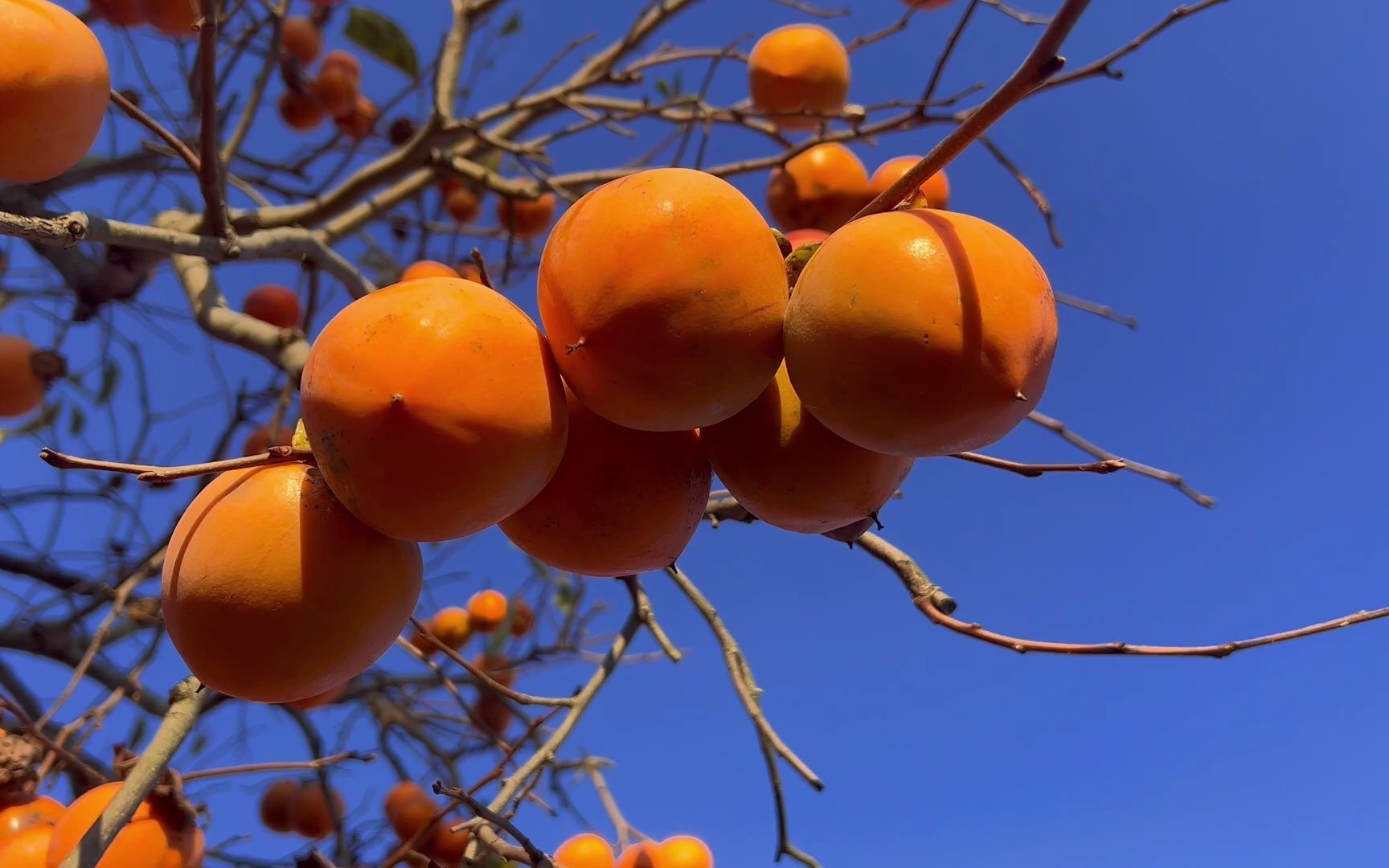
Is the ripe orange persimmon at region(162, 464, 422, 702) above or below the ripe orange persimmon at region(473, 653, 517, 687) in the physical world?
above

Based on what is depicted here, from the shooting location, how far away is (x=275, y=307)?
9.79 ft

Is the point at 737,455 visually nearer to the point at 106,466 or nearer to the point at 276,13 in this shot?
the point at 106,466

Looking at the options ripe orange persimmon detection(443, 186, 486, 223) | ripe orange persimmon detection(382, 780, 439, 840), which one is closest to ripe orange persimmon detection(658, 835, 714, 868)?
ripe orange persimmon detection(382, 780, 439, 840)

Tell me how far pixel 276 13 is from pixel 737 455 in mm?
1652

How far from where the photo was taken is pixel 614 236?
90 cm

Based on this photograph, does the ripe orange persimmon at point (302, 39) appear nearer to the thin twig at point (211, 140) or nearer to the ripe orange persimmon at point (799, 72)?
the ripe orange persimmon at point (799, 72)

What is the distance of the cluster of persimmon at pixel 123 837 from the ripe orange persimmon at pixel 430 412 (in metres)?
0.78

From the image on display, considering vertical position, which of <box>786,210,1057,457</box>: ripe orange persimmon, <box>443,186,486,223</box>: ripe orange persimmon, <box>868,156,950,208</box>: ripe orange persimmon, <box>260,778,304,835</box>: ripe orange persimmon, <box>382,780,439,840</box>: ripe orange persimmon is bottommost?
<box>260,778,304,835</box>: ripe orange persimmon

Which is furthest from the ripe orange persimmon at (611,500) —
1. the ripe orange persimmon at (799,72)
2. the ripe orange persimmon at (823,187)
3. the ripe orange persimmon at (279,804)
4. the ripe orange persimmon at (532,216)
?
the ripe orange persimmon at (279,804)

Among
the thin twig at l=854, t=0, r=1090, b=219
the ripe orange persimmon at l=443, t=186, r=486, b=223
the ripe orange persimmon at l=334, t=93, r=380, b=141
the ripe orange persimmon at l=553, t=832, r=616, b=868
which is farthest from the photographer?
the ripe orange persimmon at l=443, t=186, r=486, b=223

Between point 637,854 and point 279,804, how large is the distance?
5.60 ft

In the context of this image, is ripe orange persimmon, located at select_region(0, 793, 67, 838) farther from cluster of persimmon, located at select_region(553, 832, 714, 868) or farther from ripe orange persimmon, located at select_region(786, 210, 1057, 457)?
ripe orange persimmon, located at select_region(786, 210, 1057, 457)

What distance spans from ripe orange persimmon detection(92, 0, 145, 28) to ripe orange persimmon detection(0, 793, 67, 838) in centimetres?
184

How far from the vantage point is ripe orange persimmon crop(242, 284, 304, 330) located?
2.98 metres
